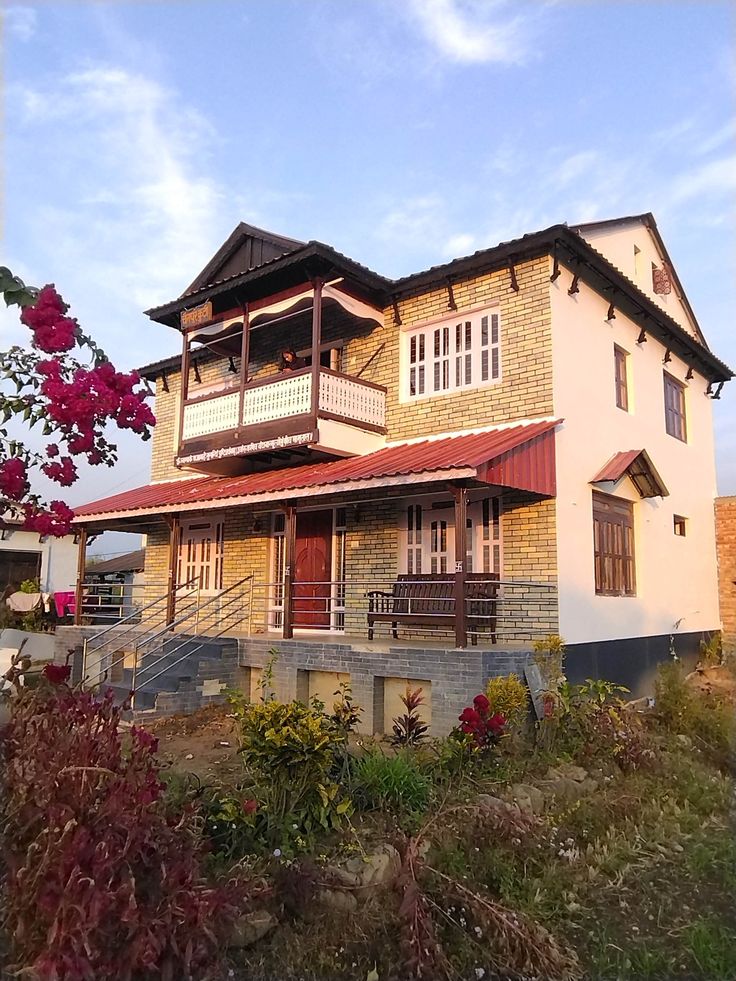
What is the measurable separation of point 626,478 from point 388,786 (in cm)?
838

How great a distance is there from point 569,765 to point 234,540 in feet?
29.6

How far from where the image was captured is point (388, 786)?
6.45m

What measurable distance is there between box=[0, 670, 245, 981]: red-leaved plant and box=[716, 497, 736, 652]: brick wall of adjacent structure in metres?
15.5

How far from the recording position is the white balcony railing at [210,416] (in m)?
13.5

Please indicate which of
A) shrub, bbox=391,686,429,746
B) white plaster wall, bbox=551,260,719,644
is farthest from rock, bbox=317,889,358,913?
white plaster wall, bbox=551,260,719,644

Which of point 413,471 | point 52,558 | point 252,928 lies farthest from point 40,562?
point 252,928

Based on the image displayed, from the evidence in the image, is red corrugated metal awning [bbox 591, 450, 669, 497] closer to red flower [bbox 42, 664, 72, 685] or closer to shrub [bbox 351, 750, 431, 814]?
shrub [bbox 351, 750, 431, 814]

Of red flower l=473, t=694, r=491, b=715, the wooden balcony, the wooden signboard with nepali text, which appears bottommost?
red flower l=473, t=694, r=491, b=715

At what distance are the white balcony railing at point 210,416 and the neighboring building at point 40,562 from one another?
11537mm

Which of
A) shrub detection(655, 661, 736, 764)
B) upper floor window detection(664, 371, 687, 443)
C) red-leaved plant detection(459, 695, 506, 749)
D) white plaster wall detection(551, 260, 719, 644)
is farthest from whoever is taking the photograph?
upper floor window detection(664, 371, 687, 443)

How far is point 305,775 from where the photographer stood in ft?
18.9

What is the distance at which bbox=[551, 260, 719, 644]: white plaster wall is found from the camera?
11352 mm

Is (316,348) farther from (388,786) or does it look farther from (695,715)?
(695,715)

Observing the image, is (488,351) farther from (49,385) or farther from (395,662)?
(49,385)
